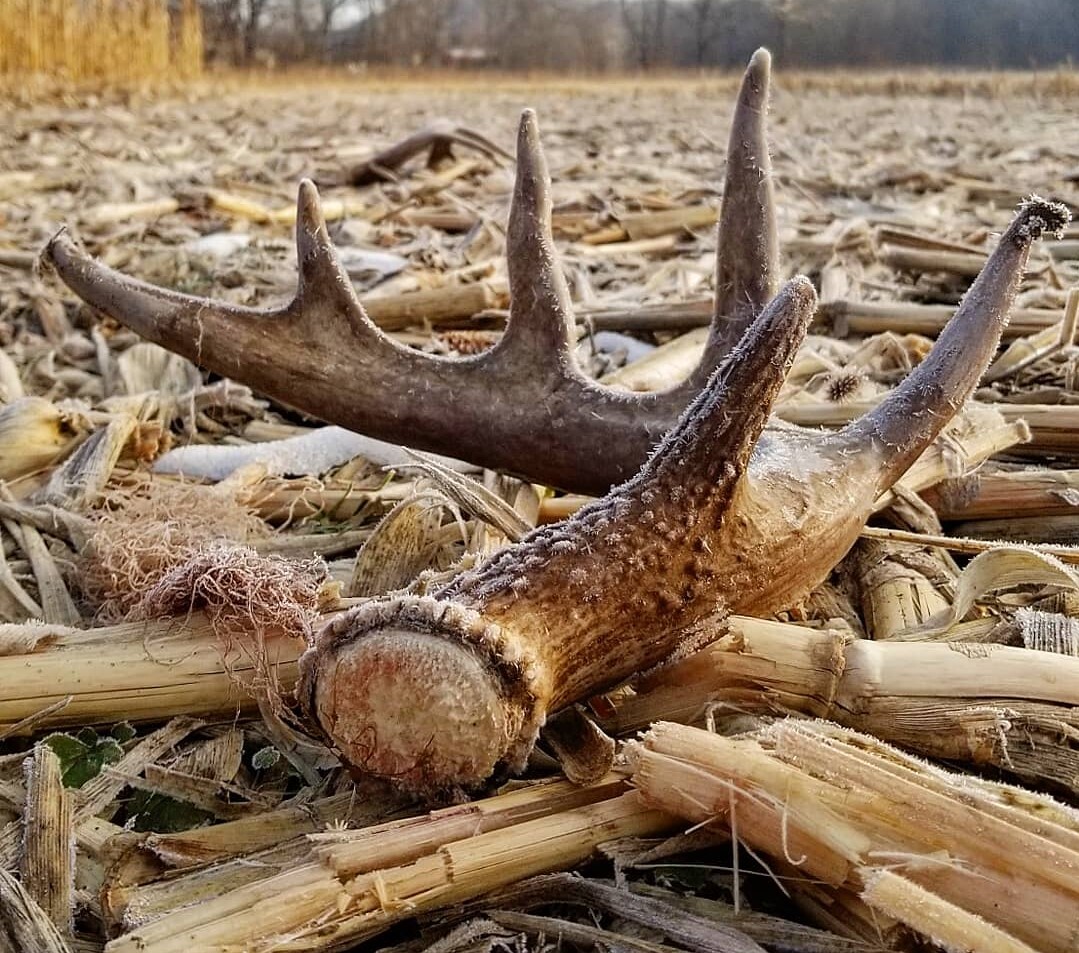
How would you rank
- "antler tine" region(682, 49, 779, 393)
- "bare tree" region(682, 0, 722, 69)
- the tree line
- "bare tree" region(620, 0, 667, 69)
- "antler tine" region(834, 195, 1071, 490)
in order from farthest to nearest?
"bare tree" region(620, 0, 667, 69)
"bare tree" region(682, 0, 722, 69)
the tree line
"antler tine" region(682, 49, 779, 393)
"antler tine" region(834, 195, 1071, 490)

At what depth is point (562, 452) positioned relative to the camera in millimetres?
1514

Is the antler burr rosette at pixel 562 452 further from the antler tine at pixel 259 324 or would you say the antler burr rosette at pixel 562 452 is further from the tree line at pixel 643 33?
the tree line at pixel 643 33

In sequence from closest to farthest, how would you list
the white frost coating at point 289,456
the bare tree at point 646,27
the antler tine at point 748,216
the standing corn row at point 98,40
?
the antler tine at point 748,216
the white frost coating at point 289,456
the standing corn row at point 98,40
the bare tree at point 646,27

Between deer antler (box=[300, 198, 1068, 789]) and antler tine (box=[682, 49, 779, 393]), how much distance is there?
291 mm

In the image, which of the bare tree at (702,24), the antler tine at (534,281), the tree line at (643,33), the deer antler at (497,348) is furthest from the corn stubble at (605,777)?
the bare tree at (702,24)

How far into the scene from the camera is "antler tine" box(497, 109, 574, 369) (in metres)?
1.56

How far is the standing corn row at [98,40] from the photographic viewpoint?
11.7 meters

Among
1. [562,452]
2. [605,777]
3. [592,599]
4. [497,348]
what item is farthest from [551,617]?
[497,348]

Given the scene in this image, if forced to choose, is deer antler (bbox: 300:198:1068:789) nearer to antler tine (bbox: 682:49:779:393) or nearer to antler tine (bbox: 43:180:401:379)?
antler tine (bbox: 682:49:779:393)

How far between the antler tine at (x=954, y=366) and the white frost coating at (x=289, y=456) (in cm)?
84

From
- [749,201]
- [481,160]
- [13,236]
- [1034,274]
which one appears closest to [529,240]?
[749,201]

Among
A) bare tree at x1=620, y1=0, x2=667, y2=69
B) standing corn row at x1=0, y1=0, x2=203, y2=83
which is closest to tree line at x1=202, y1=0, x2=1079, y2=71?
bare tree at x1=620, y1=0, x2=667, y2=69

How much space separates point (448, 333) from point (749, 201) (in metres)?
1.38

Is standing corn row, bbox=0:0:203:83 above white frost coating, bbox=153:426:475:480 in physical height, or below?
above
